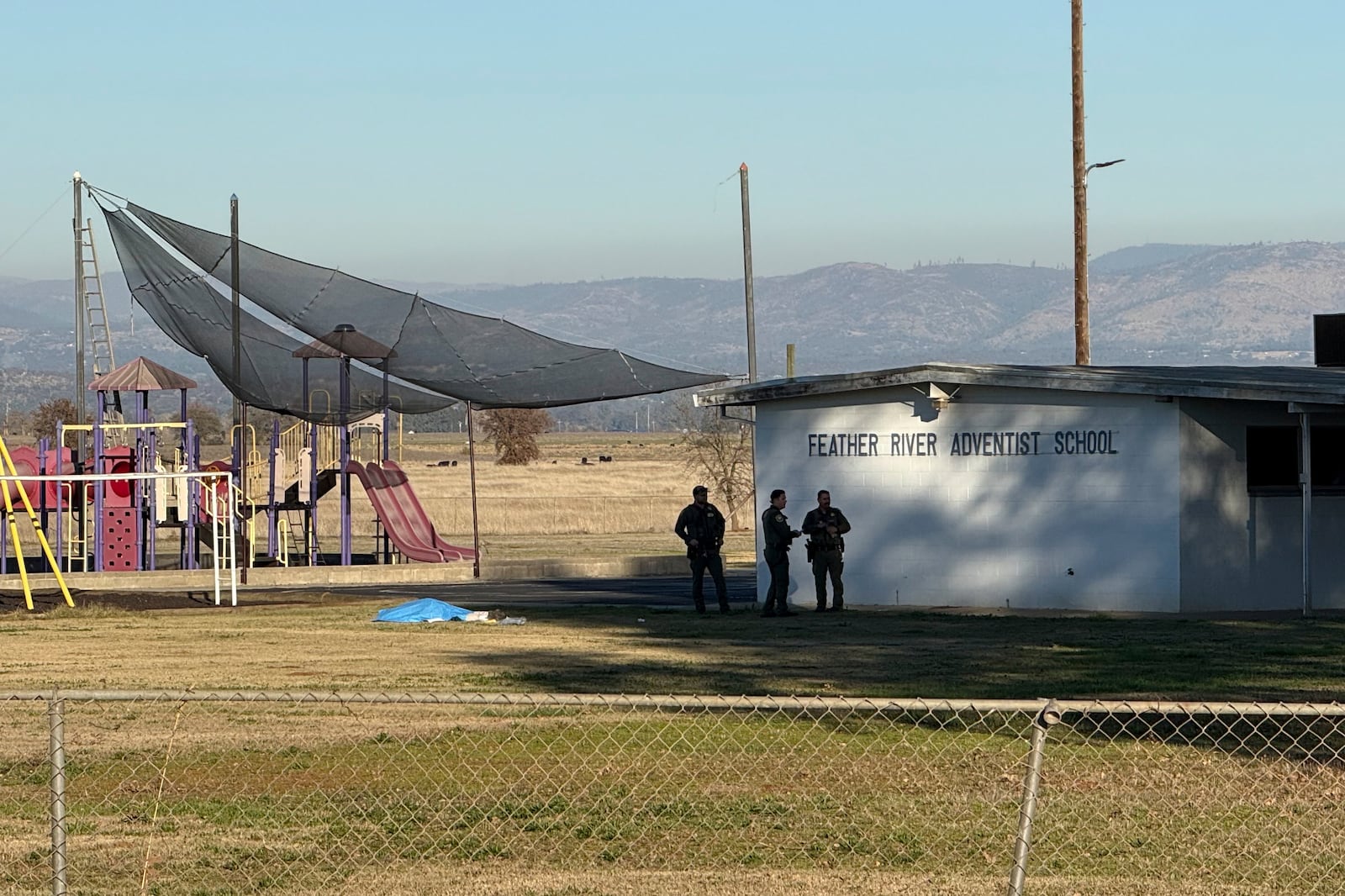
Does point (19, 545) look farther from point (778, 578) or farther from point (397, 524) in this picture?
point (778, 578)

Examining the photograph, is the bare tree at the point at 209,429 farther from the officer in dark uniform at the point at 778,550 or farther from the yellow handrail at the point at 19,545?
the officer in dark uniform at the point at 778,550

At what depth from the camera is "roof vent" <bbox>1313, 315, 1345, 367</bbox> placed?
33.1m

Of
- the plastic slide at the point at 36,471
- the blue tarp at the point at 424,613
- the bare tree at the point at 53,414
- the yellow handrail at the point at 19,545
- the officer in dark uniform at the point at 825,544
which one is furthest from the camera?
the bare tree at the point at 53,414

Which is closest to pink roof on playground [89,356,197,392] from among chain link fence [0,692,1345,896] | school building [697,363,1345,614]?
school building [697,363,1345,614]

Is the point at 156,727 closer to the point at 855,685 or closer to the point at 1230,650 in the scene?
the point at 855,685

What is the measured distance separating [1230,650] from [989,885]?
1108cm

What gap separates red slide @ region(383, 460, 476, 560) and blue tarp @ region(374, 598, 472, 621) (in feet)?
39.5

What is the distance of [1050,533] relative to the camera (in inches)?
988

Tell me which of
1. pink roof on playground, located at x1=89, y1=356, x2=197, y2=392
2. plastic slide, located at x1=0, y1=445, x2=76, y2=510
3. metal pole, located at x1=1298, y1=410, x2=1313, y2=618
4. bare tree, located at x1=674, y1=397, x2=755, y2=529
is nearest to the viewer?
metal pole, located at x1=1298, y1=410, x2=1313, y2=618

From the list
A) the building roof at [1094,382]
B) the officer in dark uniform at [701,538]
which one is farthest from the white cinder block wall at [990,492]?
the officer in dark uniform at [701,538]

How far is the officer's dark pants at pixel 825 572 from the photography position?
25234 mm

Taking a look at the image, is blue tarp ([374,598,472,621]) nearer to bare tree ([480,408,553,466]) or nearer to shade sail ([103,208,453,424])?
shade sail ([103,208,453,424])

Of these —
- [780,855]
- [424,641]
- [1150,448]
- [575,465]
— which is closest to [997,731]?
[780,855]

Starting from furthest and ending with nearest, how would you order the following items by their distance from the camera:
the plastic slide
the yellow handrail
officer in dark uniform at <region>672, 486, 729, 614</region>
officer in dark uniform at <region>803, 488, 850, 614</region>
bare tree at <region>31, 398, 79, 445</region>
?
bare tree at <region>31, 398, 79, 445</region> < the plastic slide < the yellow handrail < officer in dark uniform at <region>672, 486, 729, 614</region> < officer in dark uniform at <region>803, 488, 850, 614</region>
